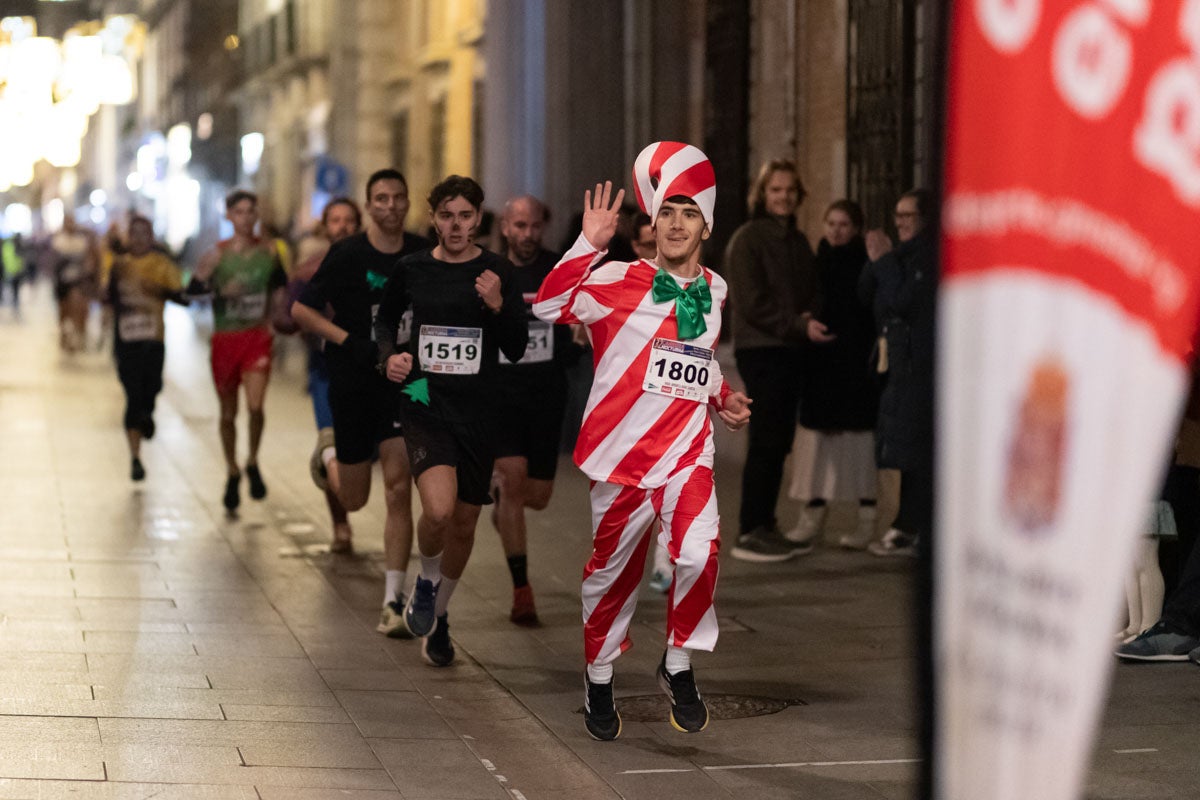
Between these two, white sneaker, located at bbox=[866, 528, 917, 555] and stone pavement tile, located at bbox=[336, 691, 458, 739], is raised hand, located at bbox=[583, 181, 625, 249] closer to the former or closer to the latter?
stone pavement tile, located at bbox=[336, 691, 458, 739]

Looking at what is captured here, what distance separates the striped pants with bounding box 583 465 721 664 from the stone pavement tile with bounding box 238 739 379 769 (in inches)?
31.4

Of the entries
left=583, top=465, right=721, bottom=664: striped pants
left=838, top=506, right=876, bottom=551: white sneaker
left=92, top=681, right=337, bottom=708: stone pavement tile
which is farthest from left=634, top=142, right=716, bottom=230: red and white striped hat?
left=838, top=506, right=876, bottom=551: white sneaker

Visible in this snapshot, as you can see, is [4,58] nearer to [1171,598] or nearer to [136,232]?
[136,232]

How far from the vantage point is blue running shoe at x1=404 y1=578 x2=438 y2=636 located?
25.4 feet

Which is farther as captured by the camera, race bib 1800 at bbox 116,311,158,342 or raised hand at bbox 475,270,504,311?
race bib 1800 at bbox 116,311,158,342

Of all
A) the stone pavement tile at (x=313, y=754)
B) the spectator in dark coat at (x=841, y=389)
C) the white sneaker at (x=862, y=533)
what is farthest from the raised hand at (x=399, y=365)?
the white sneaker at (x=862, y=533)

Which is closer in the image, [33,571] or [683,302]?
[683,302]

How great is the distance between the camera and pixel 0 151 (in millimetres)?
96875

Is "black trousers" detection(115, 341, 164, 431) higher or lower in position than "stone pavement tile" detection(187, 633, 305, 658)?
higher

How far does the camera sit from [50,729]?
6297mm

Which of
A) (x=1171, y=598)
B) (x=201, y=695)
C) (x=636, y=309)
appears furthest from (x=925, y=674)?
(x=1171, y=598)

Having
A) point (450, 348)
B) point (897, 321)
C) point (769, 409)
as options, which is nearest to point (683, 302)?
point (450, 348)

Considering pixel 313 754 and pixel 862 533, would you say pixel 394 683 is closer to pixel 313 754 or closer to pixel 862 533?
pixel 313 754

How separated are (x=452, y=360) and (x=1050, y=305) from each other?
16.9 ft
